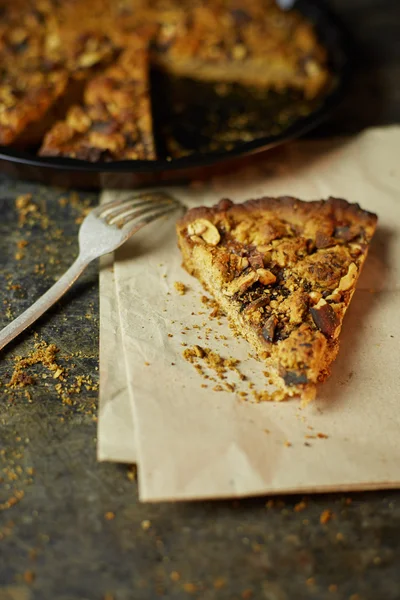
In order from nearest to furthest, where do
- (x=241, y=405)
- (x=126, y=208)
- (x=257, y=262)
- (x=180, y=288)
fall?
1. (x=241, y=405)
2. (x=257, y=262)
3. (x=180, y=288)
4. (x=126, y=208)

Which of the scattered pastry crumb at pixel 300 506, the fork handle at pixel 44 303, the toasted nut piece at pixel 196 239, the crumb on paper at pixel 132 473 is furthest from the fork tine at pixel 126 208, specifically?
the scattered pastry crumb at pixel 300 506

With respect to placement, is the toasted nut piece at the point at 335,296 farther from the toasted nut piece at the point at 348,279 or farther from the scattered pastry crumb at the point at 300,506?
the scattered pastry crumb at the point at 300,506

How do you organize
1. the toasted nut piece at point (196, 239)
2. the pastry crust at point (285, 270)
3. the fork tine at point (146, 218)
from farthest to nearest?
the fork tine at point (146, 218), the toasted nut piece at point (196, 239), the pastry crust at point (285, 270)

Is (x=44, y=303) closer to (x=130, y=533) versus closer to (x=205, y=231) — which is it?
(x=205, y=231)

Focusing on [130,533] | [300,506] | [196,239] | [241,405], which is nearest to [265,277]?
[196,239]

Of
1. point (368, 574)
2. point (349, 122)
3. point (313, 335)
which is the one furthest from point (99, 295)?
point (349, 122)

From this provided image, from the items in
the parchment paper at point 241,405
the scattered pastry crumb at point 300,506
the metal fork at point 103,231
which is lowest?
the scattered pastry crumb at point 300,506

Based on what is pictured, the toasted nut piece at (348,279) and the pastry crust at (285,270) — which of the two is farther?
the toasted nut piece at (348,279)
